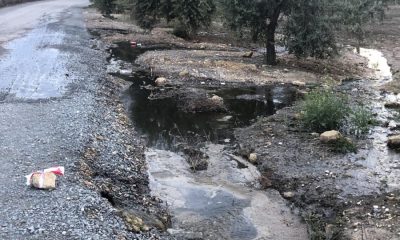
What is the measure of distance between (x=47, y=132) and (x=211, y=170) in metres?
5.03

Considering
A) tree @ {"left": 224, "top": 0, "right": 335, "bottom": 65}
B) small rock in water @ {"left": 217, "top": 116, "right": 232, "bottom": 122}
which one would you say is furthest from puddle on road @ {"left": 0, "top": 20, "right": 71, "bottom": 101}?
tree @ {"left": 224, "top": 0, "right": 335, "bottom": 65}

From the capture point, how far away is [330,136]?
49.4ft

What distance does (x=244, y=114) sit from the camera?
1958 centimetres

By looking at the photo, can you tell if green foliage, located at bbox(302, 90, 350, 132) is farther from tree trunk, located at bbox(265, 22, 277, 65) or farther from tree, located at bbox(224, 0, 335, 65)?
tree trunk, located at bbox(265, 22, 277, 65)

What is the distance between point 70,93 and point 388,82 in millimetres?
16041

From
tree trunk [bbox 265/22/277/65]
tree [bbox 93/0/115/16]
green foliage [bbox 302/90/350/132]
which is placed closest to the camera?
green foliage [bbox 302/90/350/132]

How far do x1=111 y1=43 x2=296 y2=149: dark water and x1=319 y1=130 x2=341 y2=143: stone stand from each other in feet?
10.9

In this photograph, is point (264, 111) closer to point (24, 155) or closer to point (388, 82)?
point (388, 82)

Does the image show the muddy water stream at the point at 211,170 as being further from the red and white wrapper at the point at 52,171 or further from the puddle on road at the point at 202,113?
the red and white wrapper at the point at 52,171

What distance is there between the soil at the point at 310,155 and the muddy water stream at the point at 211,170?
0.50 meters

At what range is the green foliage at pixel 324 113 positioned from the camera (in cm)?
1581

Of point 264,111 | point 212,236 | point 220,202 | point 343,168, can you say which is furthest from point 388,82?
point 212,236

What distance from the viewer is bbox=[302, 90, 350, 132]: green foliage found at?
15.8m

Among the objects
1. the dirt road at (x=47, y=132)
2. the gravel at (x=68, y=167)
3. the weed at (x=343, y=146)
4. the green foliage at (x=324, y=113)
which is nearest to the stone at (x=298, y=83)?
the green foliage at (x=324, y=113)
